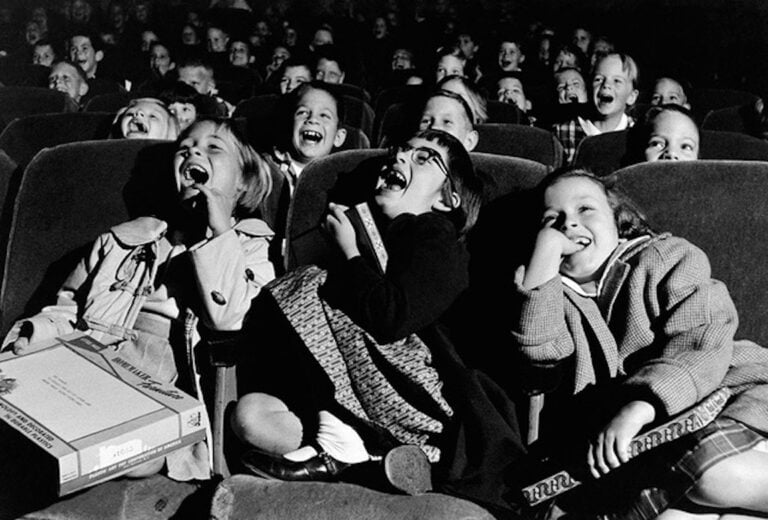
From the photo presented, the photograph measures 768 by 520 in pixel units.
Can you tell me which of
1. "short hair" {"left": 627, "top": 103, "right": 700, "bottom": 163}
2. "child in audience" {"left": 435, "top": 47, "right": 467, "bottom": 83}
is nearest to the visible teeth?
"short hair" {"left": 627, "top": 103, "right": 700, "bottom": 163}

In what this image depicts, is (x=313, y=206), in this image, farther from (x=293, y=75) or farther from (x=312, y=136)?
(x=293, y=75)

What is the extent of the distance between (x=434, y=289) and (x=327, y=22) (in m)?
5.12

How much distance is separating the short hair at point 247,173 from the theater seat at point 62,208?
5.2 inches

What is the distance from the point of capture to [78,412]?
123cm

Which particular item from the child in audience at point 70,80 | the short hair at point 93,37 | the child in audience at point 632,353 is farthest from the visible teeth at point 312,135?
the short hair at point 93,37

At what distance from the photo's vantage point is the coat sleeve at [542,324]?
4.47ft

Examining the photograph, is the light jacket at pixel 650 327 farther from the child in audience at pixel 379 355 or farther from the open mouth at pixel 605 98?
the open mouth at pixel 605 98

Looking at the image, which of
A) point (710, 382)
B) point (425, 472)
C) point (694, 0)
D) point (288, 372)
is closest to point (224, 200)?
point (288, 372)

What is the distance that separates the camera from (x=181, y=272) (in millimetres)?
1729

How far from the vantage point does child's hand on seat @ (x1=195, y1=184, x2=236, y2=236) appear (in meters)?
1.62

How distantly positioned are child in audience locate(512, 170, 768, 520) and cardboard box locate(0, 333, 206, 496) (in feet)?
1.99

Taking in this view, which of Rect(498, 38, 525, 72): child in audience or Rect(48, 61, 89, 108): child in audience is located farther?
Rect(498, 38, 525, 72): child in audience

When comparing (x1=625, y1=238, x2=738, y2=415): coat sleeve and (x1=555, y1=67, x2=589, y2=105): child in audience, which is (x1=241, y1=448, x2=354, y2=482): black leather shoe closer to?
(x1=625, y1=238, x2=738, y2=415): coat sleeve

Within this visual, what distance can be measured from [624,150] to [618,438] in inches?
47.3
